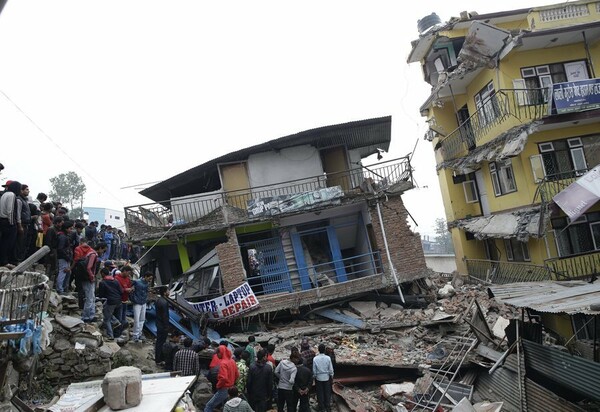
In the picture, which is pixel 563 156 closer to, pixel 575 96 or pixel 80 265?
pixel 575 96

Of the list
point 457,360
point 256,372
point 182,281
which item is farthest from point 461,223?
point 256,372

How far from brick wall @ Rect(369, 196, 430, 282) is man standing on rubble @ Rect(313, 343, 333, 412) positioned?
7191 mm

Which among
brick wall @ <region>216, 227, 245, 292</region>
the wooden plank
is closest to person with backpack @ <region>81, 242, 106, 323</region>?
the wooden plank

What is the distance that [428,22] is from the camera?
23391 mm

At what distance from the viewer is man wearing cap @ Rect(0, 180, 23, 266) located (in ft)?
26.5

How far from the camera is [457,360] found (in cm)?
1046

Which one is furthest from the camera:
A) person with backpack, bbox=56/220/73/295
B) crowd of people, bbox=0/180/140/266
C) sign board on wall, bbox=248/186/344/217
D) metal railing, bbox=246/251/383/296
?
metal railing, bbox=246/251/383/296

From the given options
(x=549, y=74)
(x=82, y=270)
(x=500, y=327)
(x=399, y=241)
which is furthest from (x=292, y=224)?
(x=549, y=74)

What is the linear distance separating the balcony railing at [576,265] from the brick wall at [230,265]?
11456 millimetres

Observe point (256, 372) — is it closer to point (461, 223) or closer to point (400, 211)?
point (400, 211)

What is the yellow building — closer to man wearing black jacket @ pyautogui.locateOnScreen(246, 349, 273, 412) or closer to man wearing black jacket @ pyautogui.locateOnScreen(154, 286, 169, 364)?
man wearing black jacket @ pyautogui.locateOnScreen(246, 349, 273, 412)

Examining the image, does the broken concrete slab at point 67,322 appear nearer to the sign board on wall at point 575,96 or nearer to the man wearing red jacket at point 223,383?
the man wearing red jacket at point 223,383

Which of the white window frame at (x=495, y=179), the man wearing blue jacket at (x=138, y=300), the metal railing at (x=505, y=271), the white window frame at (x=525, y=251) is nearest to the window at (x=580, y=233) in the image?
the metal railing at (x=505, y=271)

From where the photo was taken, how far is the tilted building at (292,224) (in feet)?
51.0
